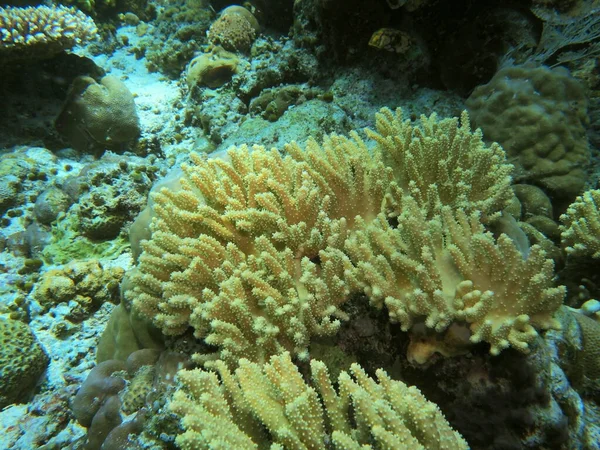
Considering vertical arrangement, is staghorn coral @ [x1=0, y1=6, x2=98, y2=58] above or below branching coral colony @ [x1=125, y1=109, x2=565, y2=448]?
above

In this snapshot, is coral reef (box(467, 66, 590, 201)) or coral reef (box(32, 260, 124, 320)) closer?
coral reef (box(32, 260, 124, 320))

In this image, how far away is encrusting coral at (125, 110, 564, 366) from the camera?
7.09 feet

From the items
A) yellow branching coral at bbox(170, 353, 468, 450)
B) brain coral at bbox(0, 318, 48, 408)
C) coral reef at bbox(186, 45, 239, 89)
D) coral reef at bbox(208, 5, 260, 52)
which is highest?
coral reef at bbox(208, 5, 260, 52)

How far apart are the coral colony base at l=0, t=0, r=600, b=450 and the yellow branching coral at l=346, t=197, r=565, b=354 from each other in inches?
0.6

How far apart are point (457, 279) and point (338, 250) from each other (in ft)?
2.74

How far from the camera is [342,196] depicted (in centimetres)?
296

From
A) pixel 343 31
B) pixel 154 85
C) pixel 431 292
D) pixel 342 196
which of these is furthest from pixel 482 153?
pixel 154 85

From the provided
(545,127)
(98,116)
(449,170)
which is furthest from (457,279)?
(98,116)

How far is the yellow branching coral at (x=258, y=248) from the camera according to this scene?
7.75 feet

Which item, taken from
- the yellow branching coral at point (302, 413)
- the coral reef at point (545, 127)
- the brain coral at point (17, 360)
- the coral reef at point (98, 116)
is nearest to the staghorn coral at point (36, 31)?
the coral reef at point (98, 116)

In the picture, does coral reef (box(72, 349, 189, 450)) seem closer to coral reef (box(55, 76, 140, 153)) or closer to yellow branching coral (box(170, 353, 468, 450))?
yellow branching coral (box(170, 353, 468, 450))

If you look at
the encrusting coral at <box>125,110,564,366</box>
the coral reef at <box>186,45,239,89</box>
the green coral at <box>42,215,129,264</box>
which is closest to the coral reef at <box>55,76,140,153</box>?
the coral reef at <box>186,45,239,89</box>

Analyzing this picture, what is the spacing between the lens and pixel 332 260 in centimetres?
245

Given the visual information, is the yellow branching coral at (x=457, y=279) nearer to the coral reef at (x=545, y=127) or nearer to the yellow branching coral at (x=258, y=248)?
the yellow branching coral at (x=258, y=248)
